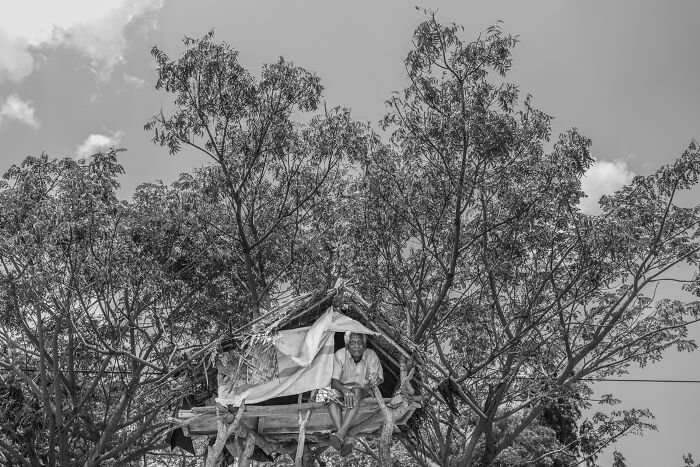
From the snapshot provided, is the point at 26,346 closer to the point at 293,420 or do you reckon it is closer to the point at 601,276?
the point at 293,420

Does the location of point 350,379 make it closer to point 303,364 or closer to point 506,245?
point 303,364

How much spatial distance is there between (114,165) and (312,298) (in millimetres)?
5211

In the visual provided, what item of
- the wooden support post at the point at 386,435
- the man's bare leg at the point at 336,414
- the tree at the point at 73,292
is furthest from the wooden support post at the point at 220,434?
→ the tree at the point at 73,292

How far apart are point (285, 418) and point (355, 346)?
1.37 meters

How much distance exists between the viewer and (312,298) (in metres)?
9.30

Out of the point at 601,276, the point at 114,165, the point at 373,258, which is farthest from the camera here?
the point at 373,258

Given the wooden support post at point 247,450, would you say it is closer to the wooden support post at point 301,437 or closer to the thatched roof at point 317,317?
the wooden support post at point 301,437

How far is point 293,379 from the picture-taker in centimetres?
927

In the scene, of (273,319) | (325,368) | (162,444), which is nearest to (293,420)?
(325,368)

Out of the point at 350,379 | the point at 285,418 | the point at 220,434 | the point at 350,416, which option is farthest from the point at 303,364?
the point at 220,434

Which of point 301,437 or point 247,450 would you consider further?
point 247,450

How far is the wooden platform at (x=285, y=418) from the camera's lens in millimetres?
9016

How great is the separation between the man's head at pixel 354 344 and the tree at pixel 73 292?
3773 mm

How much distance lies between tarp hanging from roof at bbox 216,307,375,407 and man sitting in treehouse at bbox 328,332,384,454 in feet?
0.44
